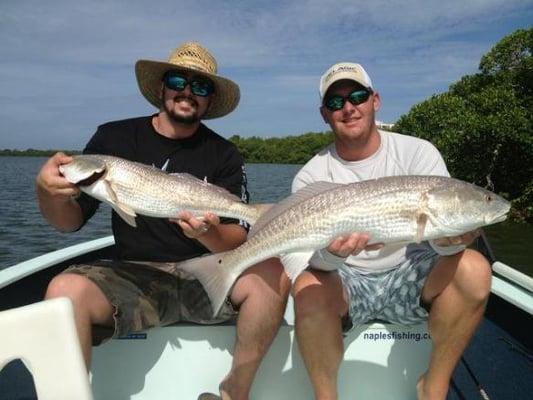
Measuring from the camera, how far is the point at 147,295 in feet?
10.7

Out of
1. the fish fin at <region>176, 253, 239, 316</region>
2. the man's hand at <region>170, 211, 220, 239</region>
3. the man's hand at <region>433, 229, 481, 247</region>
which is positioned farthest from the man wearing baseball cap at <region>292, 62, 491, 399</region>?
the man's hand at <region>170, 211, 220, 239</region>

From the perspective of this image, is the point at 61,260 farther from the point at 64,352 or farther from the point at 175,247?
the point at 64,352

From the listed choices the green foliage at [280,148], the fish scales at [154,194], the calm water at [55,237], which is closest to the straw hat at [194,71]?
the fish scales at [154,194]

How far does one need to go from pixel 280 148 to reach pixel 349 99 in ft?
317

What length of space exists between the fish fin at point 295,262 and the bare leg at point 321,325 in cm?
14

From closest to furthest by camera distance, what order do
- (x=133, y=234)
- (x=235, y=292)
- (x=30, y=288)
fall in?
(x=235, y=292) < (x=133, y=234) < (x=30, y=288)

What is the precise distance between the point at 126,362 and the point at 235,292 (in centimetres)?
96

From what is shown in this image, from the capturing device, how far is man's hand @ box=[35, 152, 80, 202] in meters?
3.15

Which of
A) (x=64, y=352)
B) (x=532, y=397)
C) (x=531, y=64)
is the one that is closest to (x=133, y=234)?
(x=64, y=352)

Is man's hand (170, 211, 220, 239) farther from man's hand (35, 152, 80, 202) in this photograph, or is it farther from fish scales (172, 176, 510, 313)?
man's hand (35, 152, 80, 202)

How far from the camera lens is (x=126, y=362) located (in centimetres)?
346

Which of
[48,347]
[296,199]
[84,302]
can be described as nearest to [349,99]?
[296,199]

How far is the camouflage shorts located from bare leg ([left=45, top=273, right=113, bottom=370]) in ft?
0.20

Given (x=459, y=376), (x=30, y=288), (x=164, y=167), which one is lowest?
(x=459, y=376)
